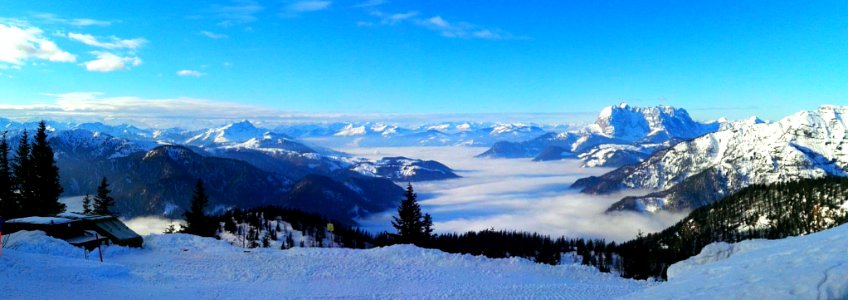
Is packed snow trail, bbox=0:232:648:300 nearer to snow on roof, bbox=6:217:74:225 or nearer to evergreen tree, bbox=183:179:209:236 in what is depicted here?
snow on roof, bbox=6:217:74:225

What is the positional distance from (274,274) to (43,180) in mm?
51400

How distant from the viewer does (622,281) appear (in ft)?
96.5

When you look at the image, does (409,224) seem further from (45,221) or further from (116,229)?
(45,221)

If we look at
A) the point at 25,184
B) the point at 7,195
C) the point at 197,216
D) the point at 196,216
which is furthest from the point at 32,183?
the point at 197,216

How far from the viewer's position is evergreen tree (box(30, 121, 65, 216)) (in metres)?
57.8

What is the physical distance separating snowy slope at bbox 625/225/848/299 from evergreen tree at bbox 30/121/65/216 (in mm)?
69209

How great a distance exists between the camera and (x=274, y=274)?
1003 inches

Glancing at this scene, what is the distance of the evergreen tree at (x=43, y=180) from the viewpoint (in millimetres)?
57812

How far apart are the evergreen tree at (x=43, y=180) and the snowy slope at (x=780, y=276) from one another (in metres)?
69.2

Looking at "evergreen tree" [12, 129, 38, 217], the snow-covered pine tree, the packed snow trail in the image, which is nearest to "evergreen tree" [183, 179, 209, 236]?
the snow-covered pine tree

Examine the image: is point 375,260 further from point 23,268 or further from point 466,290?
point 23,268

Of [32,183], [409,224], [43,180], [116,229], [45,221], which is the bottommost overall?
[409,224]

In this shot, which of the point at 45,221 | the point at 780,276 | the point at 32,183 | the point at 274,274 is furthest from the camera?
the point at 32,183

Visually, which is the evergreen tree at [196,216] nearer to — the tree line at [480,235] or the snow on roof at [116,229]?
the tree line at [480,235]
